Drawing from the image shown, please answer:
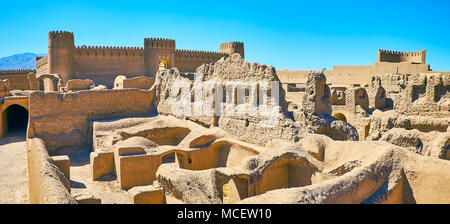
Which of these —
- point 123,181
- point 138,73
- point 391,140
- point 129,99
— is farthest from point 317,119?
point 138,73

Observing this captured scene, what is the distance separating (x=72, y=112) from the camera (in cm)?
1525

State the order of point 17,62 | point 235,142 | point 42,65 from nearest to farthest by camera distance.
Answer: point 235,142 < point 42,65 < point 17,62

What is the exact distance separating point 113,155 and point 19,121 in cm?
1163

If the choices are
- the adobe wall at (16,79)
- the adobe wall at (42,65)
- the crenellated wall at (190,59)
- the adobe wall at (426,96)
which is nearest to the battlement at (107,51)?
the adobe wall at (42,65)

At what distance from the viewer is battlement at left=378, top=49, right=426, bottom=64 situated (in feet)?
95.2

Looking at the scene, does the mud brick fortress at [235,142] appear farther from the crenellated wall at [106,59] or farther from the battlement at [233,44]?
the battlement at [233,44]

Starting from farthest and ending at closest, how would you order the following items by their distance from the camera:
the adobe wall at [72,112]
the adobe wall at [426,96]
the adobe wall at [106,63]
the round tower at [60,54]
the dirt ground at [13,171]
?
the adobe wall at [106,63] → the round tower at [60,54] → the adobe wall at [72,112] → the adobe wall at [426,96] → the dirt ground at [13,171]

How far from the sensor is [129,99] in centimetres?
1675

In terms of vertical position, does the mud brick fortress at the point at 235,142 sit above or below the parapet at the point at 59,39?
below

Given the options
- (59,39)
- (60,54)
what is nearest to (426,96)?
(60,54)

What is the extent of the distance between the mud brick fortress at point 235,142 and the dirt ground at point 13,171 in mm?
241

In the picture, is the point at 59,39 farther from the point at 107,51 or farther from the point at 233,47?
the point at 233,47

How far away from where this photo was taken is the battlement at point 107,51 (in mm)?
23125

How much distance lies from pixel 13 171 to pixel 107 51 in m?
14.6
